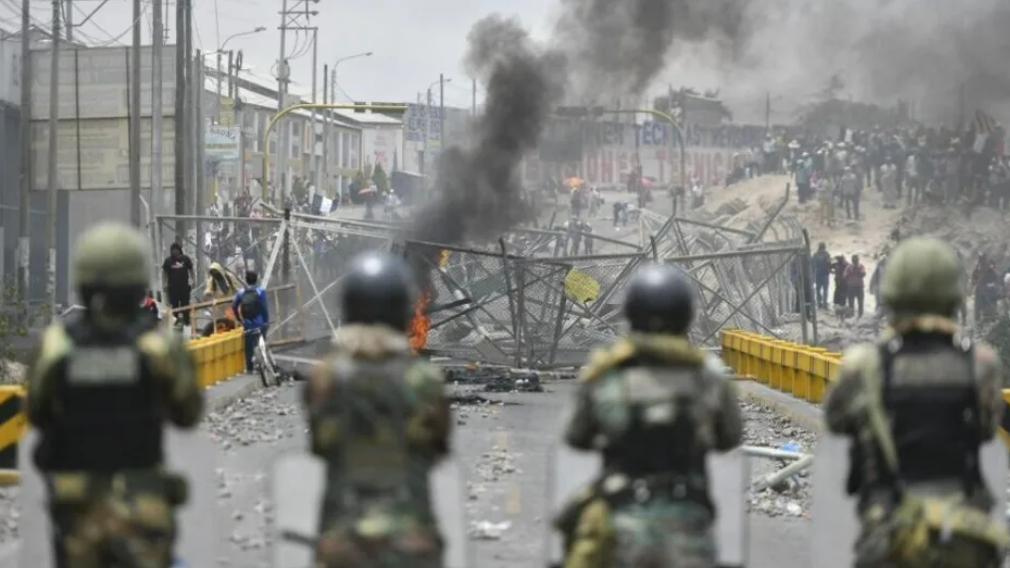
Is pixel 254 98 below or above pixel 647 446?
above

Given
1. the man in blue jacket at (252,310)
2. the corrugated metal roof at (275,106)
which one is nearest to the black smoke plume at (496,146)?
the man in blue jacket at (252,310)

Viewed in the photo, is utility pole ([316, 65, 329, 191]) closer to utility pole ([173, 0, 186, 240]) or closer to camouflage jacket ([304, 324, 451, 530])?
utility pole ([173, 0, 186, 240])

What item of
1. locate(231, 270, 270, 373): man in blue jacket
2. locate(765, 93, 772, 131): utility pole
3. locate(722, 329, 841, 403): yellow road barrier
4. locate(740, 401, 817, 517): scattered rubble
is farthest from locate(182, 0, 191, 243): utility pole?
locate(765, 93, 772, 131): utility pole

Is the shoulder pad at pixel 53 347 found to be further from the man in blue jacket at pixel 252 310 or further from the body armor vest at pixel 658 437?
the man in blue jacket at pixel 252 310

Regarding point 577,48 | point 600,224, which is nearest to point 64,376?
point 577,48

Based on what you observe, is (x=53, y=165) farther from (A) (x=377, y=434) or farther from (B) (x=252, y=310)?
(A) (x=377, y=434)

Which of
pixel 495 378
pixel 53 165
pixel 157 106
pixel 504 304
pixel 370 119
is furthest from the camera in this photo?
pixel 370 119

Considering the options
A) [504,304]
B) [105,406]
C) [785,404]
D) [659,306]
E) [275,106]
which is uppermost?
[275,106]

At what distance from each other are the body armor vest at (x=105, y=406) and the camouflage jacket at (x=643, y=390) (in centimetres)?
123

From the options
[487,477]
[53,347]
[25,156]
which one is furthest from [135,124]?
[53,347]

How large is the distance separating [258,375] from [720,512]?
15656mm

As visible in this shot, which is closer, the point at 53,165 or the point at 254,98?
the point at 53,165

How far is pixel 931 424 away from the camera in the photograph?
214 inches

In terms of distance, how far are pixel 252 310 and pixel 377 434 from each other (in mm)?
15852
